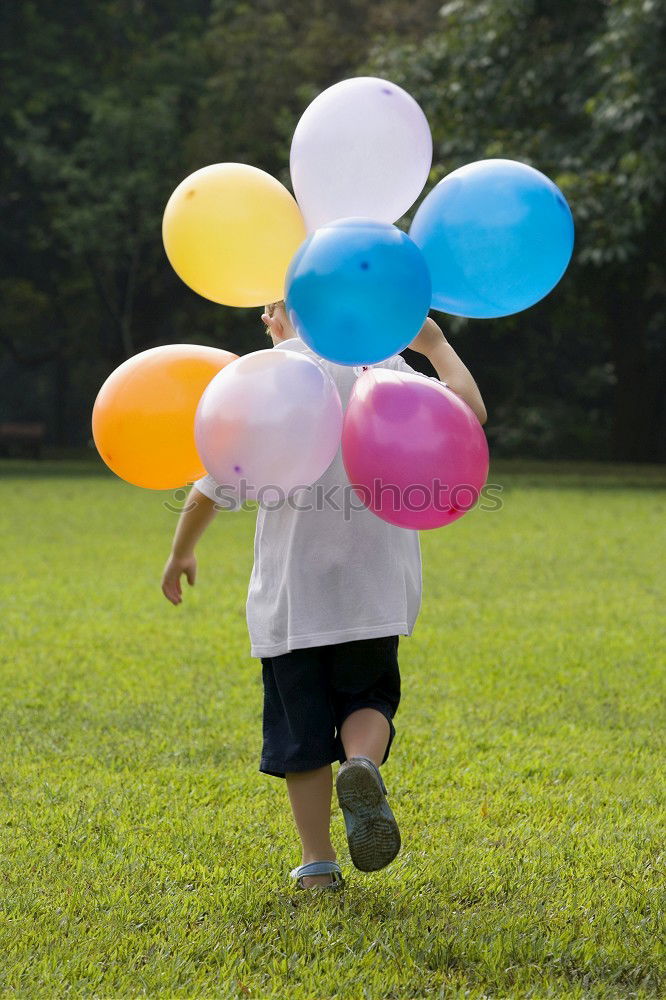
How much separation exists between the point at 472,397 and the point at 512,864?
1231 mm

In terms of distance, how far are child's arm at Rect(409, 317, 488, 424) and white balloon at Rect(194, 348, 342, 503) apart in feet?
1.13

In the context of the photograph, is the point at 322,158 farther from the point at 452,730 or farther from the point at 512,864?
the point at 452,730

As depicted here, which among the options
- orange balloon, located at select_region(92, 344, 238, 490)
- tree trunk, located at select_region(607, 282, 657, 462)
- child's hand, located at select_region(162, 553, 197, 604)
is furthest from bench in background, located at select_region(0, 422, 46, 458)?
orange balloon, located at select_region(92, 344, 238, 490)

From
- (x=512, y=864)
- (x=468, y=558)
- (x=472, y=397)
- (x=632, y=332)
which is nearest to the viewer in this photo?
(x=472, y=397)

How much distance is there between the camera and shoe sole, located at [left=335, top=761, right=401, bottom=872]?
283 centimetres

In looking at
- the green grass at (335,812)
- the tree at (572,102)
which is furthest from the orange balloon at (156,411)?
the tree at (572,102)

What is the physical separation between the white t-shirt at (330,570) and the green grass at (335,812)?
0.64 metres

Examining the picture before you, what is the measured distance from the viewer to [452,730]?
15.7 ft

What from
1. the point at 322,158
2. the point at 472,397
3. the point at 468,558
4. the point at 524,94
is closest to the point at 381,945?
the point at 472,397

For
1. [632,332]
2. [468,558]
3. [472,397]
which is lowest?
[632,332]

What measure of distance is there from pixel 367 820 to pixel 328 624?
489 millimetres

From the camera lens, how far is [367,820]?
9.29 feet

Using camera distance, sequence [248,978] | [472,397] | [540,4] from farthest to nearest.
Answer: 1. [540,4]
2. [472,397]
3. [248,978]

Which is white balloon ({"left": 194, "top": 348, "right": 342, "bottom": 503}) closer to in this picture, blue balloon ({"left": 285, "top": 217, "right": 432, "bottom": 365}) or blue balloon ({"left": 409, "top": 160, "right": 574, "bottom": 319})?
blue balloon ({"left": 285, "top": 217, "right": 432, "bottom": 365})
